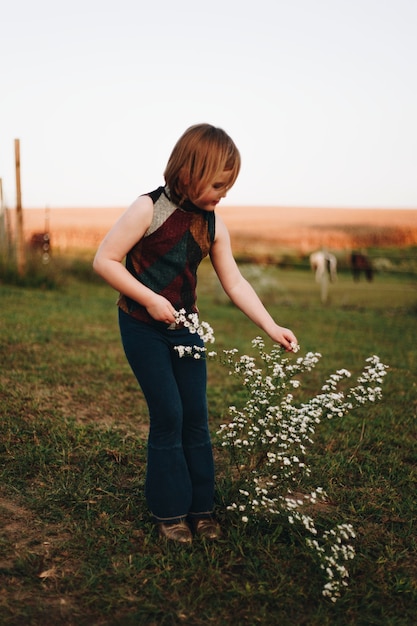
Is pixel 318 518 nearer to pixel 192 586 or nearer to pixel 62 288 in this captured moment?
pixel 192 586

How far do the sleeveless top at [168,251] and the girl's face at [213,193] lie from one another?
0.07 meters

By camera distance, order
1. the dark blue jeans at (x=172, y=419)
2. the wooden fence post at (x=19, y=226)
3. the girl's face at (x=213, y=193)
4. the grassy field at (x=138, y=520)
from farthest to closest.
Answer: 1. the wooden fence post at (x=19, y=226)
2. the dark blue jeans at (x=172, y=419)
3. the girl's face at (x=213, y=193)
4. the grassy field at (x=138, y=520)

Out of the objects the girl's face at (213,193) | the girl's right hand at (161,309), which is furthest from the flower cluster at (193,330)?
the girl's face at (213,193)

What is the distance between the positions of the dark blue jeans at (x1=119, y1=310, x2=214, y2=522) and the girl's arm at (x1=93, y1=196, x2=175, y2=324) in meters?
0.18

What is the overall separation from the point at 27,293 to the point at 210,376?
620cm

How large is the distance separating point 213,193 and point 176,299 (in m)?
0.50

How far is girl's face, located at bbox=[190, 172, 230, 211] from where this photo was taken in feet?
8.32

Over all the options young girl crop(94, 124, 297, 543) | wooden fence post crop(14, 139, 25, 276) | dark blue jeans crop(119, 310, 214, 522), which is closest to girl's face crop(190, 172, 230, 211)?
young girl crop(94, 124, 297, 543)

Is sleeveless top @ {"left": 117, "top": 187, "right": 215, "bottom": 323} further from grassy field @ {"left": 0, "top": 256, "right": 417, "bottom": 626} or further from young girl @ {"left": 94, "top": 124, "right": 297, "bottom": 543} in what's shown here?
grassy field @ {"left": 0, "top": 256, "right": 417, "bottom": 626}

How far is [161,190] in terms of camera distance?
8.75 ft

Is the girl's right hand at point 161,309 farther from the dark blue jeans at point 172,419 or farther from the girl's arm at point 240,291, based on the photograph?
the girl's arm at point 240,291

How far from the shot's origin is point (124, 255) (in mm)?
2570

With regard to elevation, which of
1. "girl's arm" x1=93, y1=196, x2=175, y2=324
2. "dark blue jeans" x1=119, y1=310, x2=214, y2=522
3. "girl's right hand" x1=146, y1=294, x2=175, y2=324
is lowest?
"dark blue jeans" x1=119, y1=310, x2=214, y2=522

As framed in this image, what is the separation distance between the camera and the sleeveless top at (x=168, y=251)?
8.62 feet
